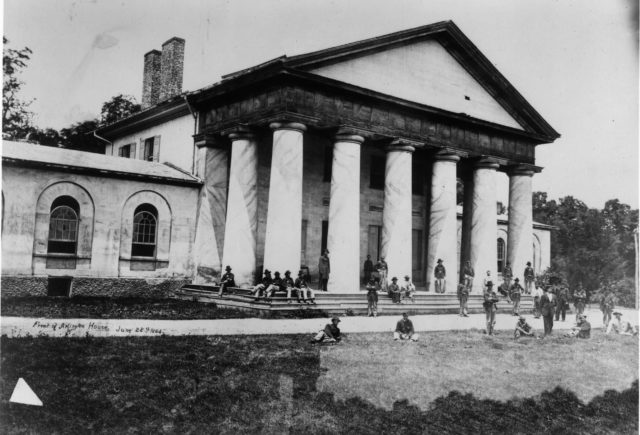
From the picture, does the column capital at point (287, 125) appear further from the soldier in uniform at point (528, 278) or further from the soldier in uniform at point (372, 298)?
the soldier in uniform at point (528, 278)

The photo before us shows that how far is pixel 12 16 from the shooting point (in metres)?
10.7

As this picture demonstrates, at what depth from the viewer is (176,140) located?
90.4 feet

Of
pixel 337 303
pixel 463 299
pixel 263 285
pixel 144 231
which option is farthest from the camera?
pixel 144 231

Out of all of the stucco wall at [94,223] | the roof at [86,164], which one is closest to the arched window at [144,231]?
the stucco wall at [94,223]

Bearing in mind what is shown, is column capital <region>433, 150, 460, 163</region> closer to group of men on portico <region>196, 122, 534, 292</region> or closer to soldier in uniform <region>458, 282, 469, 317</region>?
group of men on portico <region>196, 122, 534, 292</region>

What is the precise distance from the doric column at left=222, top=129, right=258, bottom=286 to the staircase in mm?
1513

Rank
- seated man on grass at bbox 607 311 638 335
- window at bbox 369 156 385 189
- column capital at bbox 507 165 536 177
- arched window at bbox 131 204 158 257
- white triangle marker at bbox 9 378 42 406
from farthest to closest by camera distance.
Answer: column capital at bbox 507 165 536 177
window at bbox 369 156 385 189
arched window at bbox 131 204 158 257
seated man on grass at bbox 607 311 638 335
white triangle marker at bbox 9 378 42 406

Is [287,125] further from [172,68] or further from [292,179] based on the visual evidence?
[172,68]

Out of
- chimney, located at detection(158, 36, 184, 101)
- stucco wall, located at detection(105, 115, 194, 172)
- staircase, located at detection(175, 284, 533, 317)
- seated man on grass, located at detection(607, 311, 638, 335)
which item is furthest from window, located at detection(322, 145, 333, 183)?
seated man on grass, located at detection(607, 311, 638, 335)

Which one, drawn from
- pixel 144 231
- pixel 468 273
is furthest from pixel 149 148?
pixel 468 273

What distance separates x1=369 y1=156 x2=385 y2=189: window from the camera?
2806 cm

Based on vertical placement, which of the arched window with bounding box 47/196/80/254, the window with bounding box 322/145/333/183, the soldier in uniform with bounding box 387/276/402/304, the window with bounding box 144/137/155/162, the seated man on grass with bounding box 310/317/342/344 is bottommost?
the seated man on grass with bounding box 310/317/342/344

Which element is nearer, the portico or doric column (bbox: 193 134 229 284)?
the portico

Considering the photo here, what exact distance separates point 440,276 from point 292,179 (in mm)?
8584
